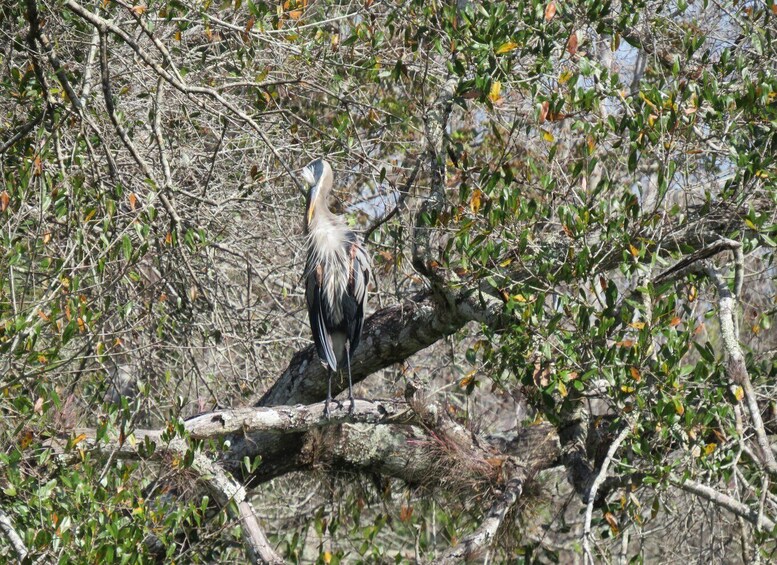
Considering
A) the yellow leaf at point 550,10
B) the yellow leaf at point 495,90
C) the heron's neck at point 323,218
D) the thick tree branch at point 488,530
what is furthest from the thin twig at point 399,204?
the thick tree branch at point 488,530

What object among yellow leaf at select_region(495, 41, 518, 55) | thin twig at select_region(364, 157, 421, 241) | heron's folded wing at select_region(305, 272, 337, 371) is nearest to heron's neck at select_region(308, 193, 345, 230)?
heron's folded wing at select_region(305, 272, 337, 371)

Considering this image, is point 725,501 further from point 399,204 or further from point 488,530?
point 399,204

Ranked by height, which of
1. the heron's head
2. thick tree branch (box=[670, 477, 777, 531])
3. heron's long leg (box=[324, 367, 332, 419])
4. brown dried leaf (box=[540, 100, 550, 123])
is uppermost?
brown dried leaf (box=[540, 100, 550, 123])

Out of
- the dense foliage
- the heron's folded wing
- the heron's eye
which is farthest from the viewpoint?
the heron's eye

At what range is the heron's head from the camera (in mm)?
5414

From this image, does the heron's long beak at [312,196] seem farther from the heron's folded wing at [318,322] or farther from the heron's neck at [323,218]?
the heron's folded wing at [318,322]

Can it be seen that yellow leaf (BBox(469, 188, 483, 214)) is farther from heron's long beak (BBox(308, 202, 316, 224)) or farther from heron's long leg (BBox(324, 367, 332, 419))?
heron's long beak (BBox(308, 202, 316, 224))

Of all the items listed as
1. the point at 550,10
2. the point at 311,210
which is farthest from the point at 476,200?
the point at 311,210

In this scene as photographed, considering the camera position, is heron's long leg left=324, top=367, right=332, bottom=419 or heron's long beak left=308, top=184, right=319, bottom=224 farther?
heron's long beak left=308, top=184, right=319, bottom=224

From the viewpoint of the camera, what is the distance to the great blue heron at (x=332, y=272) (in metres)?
5.49

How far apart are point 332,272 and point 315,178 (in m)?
0.64

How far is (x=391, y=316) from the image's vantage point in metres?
5.09

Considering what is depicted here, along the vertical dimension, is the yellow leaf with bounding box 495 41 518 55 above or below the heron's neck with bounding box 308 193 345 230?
above

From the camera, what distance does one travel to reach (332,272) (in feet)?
18.9
